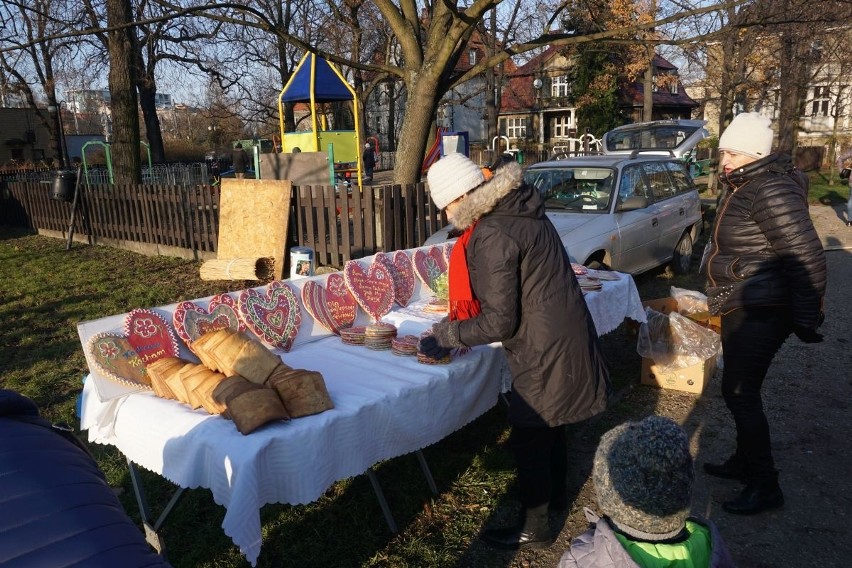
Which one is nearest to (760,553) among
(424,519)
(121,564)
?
(424,519)

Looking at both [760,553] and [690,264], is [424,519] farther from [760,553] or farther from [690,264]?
[690,264]

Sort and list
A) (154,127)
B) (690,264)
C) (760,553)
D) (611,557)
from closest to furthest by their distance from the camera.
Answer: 1. (611,557)
2. (760,553)
3. (690,264)
4. (154,127)

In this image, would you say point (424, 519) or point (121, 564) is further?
point (424, 519)

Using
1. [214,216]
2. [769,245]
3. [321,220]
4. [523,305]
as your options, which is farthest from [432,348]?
[214,216]

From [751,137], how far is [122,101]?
42.6 ft

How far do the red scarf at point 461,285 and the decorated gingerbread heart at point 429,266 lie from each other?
5.15 ft

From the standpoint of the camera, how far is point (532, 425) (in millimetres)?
2689

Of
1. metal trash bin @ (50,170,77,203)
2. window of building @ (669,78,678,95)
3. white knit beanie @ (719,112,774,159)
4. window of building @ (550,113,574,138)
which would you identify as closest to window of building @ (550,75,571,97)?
window of building @ (550,113,574,138)

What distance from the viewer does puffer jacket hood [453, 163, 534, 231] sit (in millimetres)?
2500

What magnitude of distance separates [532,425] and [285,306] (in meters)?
1.51

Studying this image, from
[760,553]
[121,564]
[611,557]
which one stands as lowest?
[760,553]

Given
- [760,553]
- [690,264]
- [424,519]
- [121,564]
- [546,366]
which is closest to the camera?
[121,564]

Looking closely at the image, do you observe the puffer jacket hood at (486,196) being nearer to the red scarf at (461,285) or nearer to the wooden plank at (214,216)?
the red scarf at (461,285)

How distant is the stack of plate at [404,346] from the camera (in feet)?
10.3
